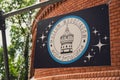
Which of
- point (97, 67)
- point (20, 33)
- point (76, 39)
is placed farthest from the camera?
point (20, 33)

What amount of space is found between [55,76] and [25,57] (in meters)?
19.3

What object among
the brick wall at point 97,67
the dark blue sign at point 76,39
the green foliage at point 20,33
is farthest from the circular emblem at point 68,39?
the green foliage at point 20,33

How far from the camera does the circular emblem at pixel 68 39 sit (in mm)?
4602

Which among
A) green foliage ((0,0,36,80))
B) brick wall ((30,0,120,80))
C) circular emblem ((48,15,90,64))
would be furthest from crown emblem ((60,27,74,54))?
green foliage ((0,0,36,80))

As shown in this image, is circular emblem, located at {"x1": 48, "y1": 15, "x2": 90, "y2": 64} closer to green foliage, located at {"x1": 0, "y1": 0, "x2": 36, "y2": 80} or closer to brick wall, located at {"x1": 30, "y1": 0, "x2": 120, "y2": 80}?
brick wall, located at {"x1": 30, "y1": 0, "x2": 120, "y2": 80}

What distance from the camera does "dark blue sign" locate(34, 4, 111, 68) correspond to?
4375 mm

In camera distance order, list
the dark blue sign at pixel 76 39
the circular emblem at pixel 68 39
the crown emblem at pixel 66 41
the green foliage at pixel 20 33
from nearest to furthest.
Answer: the dark blue sign at pixel 76 39 < the circular emblem at pixel 68 39 < the crown emblem at pixel 66 41 < the green foliage at pixel 20 33

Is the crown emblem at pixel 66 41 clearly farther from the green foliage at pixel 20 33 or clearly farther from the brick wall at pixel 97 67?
the green foliage at pixel 20 33

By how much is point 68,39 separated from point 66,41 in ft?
0.29

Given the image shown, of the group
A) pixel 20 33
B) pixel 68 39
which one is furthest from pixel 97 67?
pixel 20 33

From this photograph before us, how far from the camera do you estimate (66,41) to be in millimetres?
5051

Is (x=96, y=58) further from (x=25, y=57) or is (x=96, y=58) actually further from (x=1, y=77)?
(x=1, y=77)

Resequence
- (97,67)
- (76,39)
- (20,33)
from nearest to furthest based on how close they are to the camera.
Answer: (76,39) → (97,67) → (20,33)

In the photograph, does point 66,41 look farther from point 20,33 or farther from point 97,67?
point 20,33
